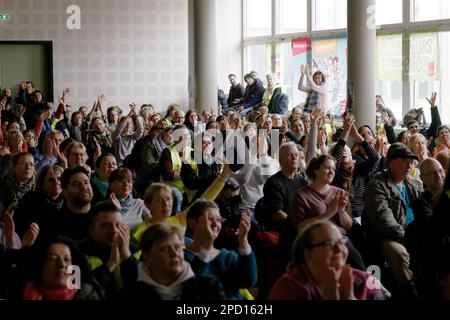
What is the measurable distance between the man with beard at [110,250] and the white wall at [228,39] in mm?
19698

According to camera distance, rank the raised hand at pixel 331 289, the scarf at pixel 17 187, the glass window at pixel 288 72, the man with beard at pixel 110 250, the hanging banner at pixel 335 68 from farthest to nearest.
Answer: the glass window at pixel 288 72
the hanging banner at pixel 335 68
the scarf at pixel 17 187
the man with beard at pixel 110 250
the raised hand at pixel 331 289

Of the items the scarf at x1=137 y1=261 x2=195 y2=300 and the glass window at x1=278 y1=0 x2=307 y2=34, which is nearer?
the scarf at x1=137 y1=261 x2=195 y2=300

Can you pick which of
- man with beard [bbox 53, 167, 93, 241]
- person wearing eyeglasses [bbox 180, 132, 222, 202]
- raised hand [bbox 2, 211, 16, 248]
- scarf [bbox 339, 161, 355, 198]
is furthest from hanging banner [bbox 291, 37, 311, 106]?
raised hand [bbox 2, 211, 16, 248]

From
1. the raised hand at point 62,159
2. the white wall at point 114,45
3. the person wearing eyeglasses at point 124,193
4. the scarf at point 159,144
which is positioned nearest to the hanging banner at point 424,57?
the scarf at point 159,144

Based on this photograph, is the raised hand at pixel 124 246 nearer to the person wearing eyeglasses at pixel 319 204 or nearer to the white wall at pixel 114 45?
the person wearing eyeglasses at pixel 319 204

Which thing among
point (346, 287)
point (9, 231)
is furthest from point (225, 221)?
point (346, 287)

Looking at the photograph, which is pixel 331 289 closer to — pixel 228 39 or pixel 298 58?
pixel 298 58

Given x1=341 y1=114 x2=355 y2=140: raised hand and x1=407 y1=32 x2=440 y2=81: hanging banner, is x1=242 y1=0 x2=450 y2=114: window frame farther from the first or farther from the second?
x1=341 y1=114 x2=355 y2=140: raised hand

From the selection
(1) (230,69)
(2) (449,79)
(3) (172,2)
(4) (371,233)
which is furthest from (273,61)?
(4) (371,233)

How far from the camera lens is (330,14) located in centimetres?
2089

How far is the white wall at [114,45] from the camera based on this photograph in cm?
2412

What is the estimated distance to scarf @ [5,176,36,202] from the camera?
26.6ft

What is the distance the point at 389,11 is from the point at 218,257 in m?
14.1
